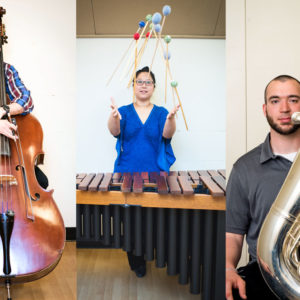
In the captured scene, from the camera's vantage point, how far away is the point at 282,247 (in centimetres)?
80

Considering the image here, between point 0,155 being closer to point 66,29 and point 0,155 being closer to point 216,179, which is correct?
point 66,29

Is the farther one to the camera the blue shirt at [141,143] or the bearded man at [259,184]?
the blue shirt at [141,143]

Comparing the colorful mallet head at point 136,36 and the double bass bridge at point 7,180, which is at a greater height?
the colorful mallet head at point 136,36

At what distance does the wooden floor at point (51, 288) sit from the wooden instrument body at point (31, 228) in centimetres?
16

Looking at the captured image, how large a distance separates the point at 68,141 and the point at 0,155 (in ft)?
1.11

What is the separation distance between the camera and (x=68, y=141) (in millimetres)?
1492

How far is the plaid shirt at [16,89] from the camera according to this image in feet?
4.23

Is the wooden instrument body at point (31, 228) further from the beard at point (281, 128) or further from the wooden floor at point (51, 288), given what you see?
the beard at point (281, 128)

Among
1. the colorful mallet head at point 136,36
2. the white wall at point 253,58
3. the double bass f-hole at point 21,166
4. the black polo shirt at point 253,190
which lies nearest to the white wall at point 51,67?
the double bass f-hole at point 21,166

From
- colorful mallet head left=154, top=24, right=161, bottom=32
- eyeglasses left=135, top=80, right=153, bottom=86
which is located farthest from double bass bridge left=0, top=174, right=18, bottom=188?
colorful mallet head left=154, top=24, right=161, bottom=32

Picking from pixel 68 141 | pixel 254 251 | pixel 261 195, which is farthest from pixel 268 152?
pixel 68 141

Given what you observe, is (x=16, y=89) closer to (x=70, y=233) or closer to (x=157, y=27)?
(x=157, y=27)

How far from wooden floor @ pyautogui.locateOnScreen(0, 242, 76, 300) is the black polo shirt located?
72 cm

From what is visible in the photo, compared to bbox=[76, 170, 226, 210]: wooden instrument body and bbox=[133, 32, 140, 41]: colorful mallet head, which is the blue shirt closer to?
bbox=[76, 170, 226, 210]: wooden instrument body
